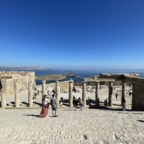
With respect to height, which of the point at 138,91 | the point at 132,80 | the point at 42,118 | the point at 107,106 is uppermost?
the point at 132,80

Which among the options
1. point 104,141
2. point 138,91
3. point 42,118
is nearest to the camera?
point 104,141

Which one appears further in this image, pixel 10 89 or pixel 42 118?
pixel 10 89

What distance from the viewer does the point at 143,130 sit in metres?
9.10

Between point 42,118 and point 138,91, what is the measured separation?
39.3 ft

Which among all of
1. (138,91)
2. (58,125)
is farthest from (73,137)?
(138,91)

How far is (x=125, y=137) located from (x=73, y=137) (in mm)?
2839

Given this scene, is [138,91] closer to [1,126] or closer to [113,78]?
[113,78]

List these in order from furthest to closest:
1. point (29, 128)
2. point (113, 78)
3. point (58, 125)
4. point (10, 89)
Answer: point (10, 89) → point (113, 78) → point (58, 125) → point (29, 128)

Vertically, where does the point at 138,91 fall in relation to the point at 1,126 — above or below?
above

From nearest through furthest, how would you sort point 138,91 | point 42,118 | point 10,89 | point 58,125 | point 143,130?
point 143,130 → point 58,125 → point 42,118 → point 138,91 → point 10,89

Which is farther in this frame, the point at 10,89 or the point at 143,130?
the point at 10,89

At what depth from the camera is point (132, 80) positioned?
19.0 m

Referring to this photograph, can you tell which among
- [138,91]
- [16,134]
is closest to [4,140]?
[16,134]

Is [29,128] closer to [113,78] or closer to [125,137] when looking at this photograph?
[125,137]
